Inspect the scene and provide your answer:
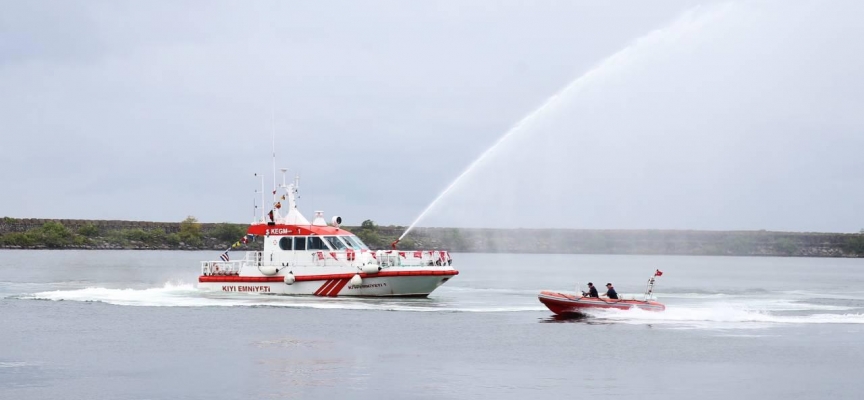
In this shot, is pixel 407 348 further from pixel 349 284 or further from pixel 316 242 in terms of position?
pixel 316 242

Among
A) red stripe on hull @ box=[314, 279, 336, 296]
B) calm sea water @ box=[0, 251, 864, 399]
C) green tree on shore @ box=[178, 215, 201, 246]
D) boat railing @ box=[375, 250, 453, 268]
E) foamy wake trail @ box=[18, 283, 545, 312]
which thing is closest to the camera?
calm sea water @ box=[0, 251, 864, 399]

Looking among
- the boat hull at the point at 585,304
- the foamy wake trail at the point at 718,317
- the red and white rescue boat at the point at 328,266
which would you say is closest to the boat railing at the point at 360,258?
the red and white rescue boat at the point at 328,266

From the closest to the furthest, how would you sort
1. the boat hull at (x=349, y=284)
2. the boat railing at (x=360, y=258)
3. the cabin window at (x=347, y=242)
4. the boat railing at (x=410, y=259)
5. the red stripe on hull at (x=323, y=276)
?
the red stripe on hull at (x=323, y=276) → the boat hull at (x=349, y=284) → the boat railing at (x=360, y=258) → the boat railing at (x=410, y=259) → the cabin window at (x=347, y=242)

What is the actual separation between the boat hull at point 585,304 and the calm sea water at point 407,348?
38 cm

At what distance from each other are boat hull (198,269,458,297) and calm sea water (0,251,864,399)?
2.10 feet

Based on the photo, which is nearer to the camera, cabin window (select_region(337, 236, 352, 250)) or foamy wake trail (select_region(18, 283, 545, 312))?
foamy wake trail (select_region(18, 283, 545, 312))

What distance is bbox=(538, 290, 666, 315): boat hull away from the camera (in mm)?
43438

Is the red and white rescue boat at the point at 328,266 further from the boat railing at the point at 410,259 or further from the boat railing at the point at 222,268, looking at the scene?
the boat railing at the point at 222,268

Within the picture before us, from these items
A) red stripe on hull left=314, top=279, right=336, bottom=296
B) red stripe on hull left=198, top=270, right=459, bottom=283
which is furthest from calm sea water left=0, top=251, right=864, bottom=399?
red stripe on hull left=314, top=279, right=336, bottom=296

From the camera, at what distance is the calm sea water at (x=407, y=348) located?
27.2 meters

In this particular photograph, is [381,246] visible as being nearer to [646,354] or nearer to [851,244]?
[646,354]

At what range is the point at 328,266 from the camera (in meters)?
48.7

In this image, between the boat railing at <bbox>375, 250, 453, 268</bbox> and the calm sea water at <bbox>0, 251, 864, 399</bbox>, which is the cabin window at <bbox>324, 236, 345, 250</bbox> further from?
the calm sea water at <bbox>0, 251, 864, 399</bbox>

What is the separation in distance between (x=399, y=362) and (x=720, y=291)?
134 ft
